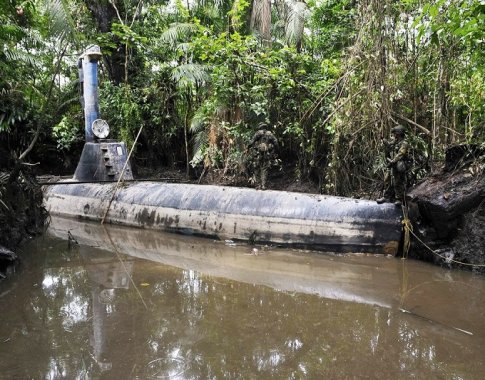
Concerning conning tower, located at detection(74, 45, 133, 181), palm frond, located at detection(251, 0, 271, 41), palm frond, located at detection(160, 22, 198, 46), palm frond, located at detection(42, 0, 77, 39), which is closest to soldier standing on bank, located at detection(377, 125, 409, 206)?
palm frond, located at detection(251, 0, 271, 41)

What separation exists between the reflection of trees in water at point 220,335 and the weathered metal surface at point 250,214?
90.3 inches

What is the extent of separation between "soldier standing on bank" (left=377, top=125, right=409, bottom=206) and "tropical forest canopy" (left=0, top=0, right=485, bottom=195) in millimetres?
971

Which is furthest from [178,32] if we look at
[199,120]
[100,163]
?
[100,163]

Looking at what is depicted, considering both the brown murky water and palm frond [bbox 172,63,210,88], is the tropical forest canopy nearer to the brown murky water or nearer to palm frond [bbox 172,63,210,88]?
palm frond [bbox 172,63,210,88]

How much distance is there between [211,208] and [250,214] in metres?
1.02

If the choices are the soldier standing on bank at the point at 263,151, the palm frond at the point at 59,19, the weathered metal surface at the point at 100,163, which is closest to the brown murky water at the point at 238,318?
the soldier standing on bank at the point at 263,151

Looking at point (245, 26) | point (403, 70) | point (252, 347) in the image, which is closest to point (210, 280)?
point (252, 347)

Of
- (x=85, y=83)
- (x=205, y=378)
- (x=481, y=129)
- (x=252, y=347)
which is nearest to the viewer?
(x=205, y=378)

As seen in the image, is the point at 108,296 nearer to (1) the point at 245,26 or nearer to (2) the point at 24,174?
(2) the point at 24,174

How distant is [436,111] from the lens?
27.2 ft

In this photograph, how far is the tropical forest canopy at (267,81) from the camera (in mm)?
7859

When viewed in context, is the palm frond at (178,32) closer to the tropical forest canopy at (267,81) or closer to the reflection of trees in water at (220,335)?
the tropical forest canopy at (267,81)

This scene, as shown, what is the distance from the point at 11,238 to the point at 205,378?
213 inches

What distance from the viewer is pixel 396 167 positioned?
746cm
